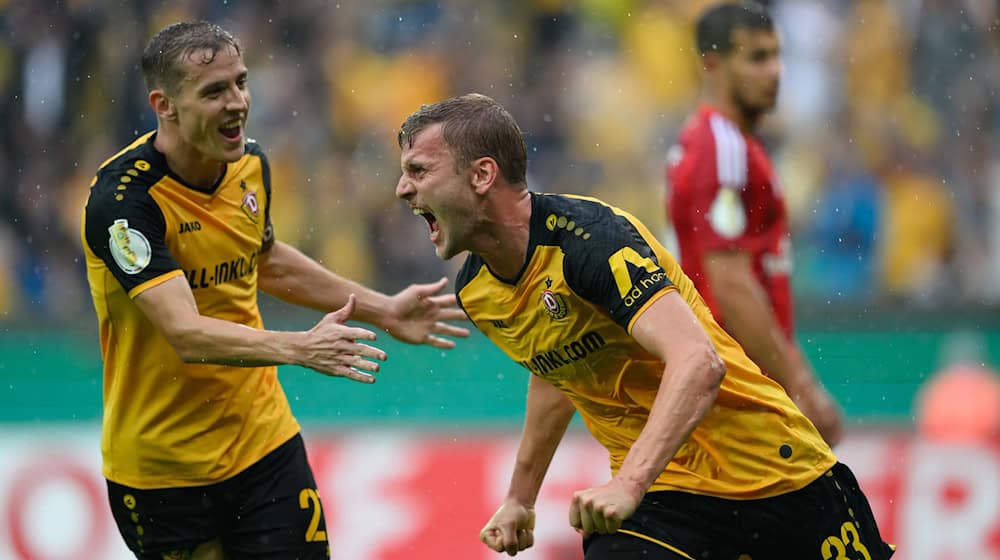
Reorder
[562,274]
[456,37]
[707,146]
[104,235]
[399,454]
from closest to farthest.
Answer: [562,274] → [104,235] → [707,146] → [399,454] → [456,37]

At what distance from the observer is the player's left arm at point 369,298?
578cm

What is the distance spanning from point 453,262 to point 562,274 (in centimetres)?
676

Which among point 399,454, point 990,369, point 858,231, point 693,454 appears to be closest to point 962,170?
point 858,231

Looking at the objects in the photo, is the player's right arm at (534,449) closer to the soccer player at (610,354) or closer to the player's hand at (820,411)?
the soccer player at (610,354)

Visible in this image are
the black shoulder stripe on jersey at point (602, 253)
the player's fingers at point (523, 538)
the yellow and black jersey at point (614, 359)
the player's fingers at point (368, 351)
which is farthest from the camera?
the player's fingers at point (523, 538)

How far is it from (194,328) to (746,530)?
1.89 m

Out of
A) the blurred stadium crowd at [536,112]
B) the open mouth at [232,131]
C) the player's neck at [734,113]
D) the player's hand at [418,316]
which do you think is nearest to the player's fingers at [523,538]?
the player's hand at [418,316]

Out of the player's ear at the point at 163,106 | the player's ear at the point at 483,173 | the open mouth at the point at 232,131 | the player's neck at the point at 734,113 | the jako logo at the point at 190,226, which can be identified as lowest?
the jako logo at the point at 190,226

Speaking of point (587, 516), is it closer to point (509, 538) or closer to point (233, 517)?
point (509, 538)

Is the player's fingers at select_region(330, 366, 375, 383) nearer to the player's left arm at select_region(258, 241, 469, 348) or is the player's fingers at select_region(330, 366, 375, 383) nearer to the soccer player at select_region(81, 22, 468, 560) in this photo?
the soccer player at select_region(81, 22, 468, 560)

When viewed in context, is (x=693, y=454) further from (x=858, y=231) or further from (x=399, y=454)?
(x=858, y=231)

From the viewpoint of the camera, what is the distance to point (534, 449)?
15.9 feet

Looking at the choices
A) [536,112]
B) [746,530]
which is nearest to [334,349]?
[746,530]

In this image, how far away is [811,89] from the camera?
450 inches
